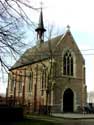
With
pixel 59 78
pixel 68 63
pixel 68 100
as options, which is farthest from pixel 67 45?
pixel 68 100

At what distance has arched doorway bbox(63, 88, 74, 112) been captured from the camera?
156 ft

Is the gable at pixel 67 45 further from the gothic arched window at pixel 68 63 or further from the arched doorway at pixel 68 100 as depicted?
the arched doorway at pixel 68 100

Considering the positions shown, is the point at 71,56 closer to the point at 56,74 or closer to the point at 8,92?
the point at 56,74

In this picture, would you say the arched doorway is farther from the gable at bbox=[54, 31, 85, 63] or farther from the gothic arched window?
the gable at bbox=[54, 31, 85, 63]

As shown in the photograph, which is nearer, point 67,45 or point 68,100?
point 68,100

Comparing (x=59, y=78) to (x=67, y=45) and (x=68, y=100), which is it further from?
(x=67, y=45)

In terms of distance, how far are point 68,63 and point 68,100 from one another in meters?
5.52

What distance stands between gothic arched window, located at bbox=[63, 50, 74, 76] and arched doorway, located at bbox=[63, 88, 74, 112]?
2586mm

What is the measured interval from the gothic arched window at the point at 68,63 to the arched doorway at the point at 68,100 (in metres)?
2.59

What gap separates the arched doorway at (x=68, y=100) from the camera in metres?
47.6

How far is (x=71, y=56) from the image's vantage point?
162 ft

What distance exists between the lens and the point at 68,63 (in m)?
48.8

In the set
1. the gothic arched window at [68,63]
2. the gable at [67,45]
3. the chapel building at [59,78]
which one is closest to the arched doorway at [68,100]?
the chapel building at [59,78]

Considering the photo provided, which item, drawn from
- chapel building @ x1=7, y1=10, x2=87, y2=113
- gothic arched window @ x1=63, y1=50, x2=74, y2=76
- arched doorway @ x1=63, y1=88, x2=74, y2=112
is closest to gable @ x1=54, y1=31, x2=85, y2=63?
chapel building @ x1=7, y1=10, x2=87, y2=113
